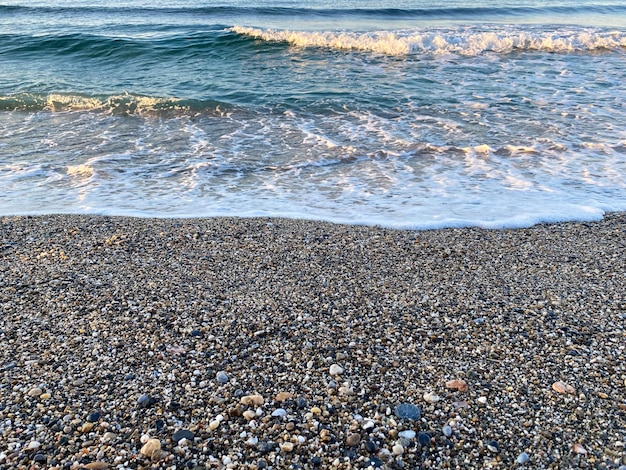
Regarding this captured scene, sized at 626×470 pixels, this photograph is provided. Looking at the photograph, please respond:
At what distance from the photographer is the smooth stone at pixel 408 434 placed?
2.11 m

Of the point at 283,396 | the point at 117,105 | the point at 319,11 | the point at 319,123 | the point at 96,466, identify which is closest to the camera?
the point at 96,466

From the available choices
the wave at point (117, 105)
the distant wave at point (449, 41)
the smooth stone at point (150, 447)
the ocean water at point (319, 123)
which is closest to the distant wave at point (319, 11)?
the ocean water at point (319, 123)

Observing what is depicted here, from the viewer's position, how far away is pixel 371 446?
2.07 m

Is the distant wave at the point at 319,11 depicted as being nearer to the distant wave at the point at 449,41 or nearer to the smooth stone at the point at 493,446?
the distant wave at the point at 449,41

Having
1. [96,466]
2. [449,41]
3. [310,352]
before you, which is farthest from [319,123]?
[449,41]

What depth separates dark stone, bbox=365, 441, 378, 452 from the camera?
2.06 metres

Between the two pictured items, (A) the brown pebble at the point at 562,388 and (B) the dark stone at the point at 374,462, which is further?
(A) the brown pebble at the point at 562,388

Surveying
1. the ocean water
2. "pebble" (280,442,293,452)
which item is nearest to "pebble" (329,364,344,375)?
"pebble" (280,442,293,452)

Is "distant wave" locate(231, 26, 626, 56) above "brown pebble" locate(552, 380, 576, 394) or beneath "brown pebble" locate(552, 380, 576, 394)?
above

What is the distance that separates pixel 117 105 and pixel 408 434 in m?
9.09

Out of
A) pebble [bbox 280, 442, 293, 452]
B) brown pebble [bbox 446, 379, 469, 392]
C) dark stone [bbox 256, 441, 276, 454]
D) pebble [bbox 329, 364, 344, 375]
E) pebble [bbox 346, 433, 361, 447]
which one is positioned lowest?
brown pebble [bbox 446, 379, 469, 392]

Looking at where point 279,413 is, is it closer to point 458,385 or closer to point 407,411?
point 407,411

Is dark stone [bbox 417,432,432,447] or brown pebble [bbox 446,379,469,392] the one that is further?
brown pebble [bbox 446,379,469,392]

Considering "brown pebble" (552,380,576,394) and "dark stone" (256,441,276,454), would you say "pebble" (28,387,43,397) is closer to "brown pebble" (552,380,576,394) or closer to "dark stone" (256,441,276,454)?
"dark stone" (256,441,276,454)
